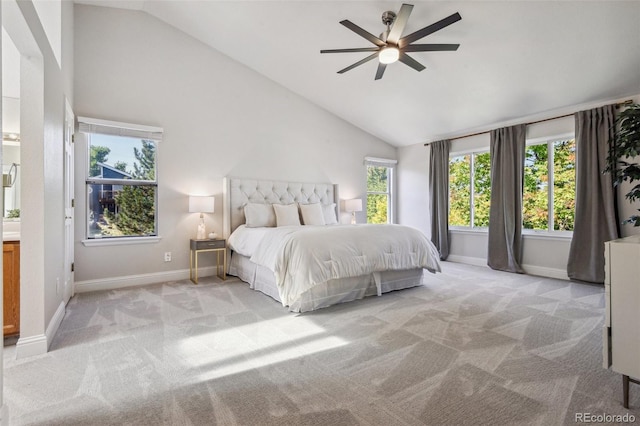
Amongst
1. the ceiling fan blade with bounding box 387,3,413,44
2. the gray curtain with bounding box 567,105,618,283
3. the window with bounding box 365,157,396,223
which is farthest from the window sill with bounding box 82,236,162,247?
the gray curtain with bounding box 567,105,618,283

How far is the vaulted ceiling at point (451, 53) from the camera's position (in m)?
3.22

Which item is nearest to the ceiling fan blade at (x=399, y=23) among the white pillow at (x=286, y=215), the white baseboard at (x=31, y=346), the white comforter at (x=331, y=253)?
the white comforter at (x=331, y=253)

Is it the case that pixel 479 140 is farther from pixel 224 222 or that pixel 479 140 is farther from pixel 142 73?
pixel 142 73

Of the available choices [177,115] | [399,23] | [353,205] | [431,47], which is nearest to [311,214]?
[353,205]

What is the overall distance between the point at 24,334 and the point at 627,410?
12.3 ft

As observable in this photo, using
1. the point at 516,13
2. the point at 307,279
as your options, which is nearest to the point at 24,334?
the point at 307,279

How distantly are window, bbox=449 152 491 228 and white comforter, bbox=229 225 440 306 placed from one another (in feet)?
7.34

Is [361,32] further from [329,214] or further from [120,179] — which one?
[120,179]

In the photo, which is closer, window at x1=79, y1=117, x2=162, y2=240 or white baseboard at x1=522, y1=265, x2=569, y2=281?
window at x1=79, y1=117, x2=162, y2=240

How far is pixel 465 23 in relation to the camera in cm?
340

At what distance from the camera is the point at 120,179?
4.24m

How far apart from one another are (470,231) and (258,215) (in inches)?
154

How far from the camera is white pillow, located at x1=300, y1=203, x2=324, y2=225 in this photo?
525 cm

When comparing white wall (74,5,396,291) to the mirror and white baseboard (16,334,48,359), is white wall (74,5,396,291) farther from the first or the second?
white baseboard (16,334,48,359)
